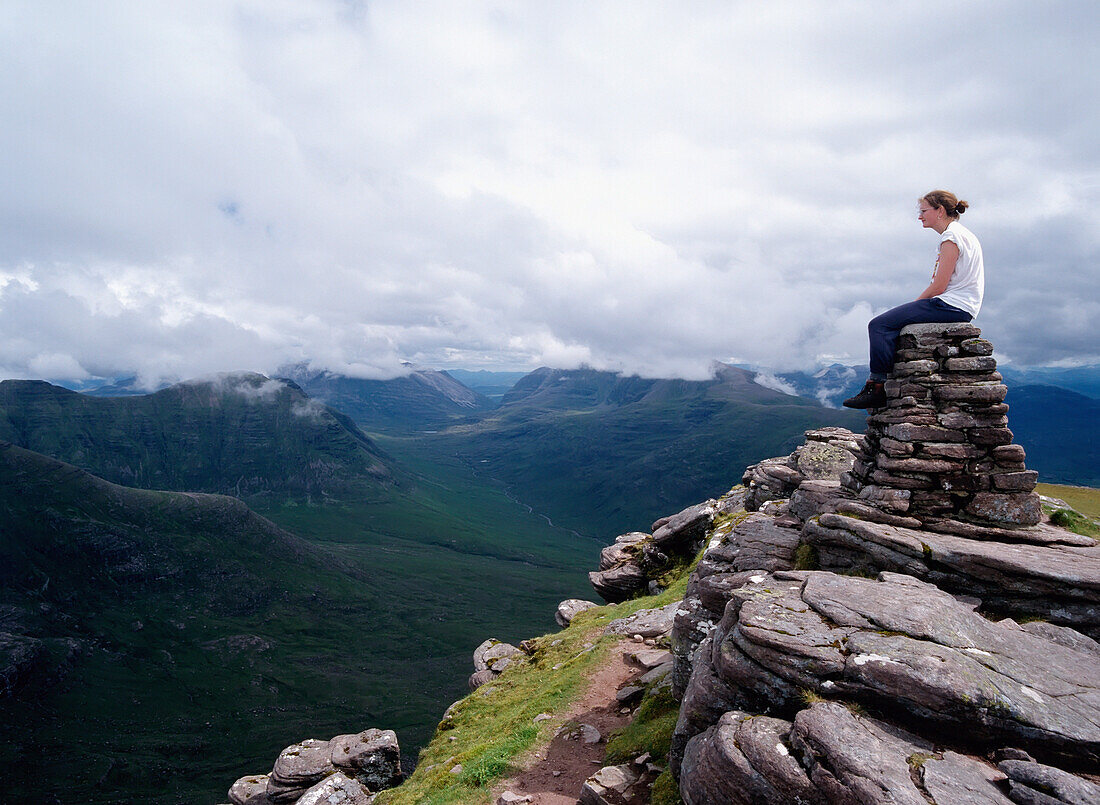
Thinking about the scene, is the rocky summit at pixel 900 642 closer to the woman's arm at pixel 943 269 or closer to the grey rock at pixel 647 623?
the woman's arm at pixel 943 269

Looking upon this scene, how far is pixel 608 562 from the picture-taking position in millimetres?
53469

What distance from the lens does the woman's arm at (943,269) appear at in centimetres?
1736

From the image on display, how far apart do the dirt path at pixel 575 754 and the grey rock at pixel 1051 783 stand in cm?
1442

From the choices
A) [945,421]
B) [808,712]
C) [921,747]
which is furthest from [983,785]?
[945,421]

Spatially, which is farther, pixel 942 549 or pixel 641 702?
pixel 641 702

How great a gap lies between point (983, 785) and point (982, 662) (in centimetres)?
326

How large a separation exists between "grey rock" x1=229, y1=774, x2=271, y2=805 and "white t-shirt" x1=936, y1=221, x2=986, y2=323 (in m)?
55.8

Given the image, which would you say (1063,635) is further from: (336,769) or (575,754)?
(336,769)

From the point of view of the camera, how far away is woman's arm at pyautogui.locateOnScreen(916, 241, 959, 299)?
57.0ft

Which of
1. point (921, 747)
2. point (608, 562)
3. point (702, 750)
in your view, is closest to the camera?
point (921, 747)

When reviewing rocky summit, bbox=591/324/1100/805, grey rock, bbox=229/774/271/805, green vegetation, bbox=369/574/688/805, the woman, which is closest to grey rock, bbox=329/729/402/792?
grey rock, bbox=229/774/271/805

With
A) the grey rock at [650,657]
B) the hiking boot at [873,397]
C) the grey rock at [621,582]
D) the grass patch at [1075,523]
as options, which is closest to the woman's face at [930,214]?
the hiking boot at [873,397]

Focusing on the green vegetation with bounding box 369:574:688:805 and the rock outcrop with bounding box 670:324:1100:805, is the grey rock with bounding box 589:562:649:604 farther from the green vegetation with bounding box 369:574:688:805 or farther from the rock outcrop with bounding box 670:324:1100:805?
the rock outcrop with bounding box 670:324:1100:805

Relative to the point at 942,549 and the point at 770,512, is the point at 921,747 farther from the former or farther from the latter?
the point at 770,512
